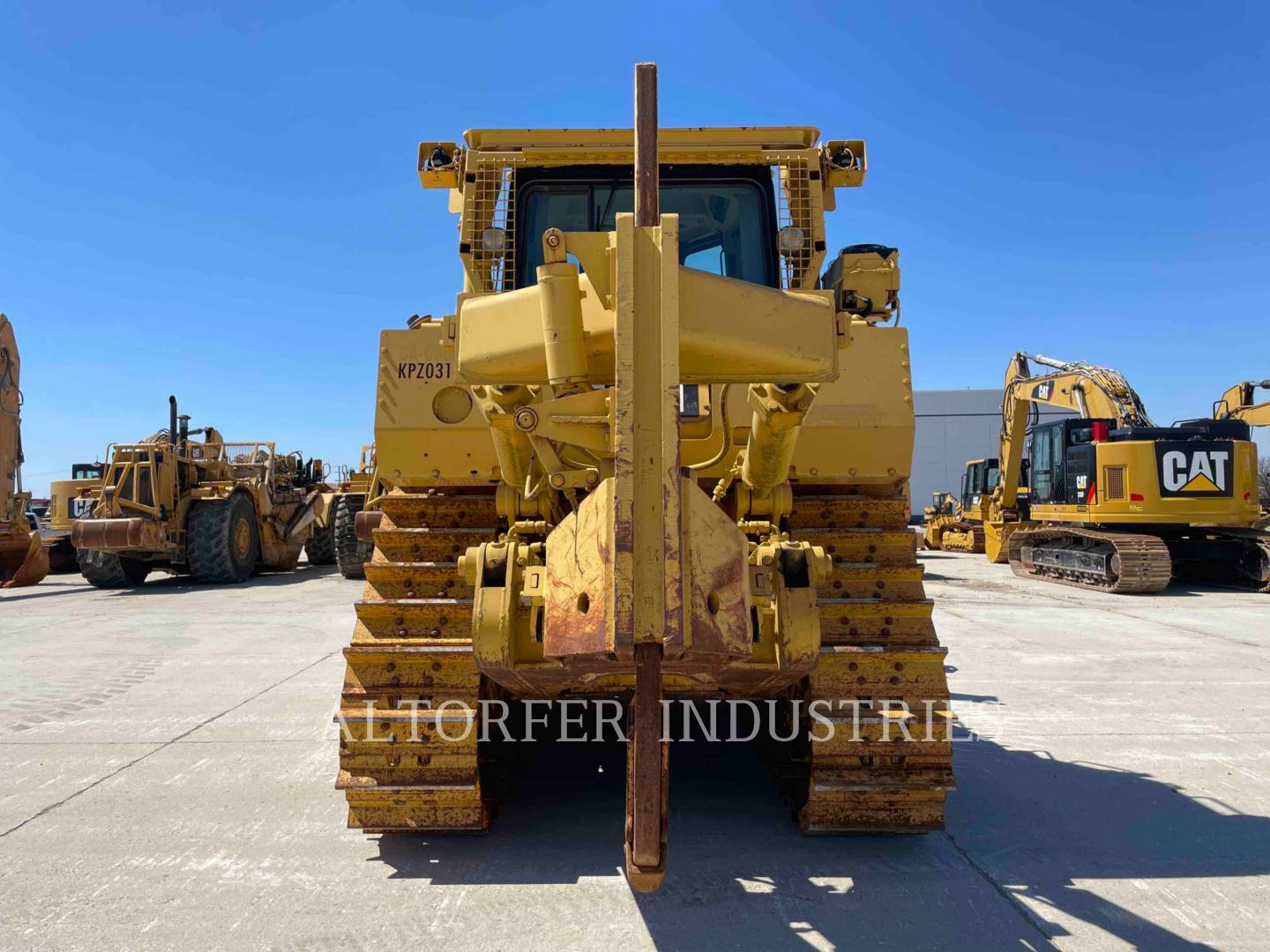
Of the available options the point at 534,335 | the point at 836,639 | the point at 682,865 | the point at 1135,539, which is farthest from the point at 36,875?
the point at 1135,539

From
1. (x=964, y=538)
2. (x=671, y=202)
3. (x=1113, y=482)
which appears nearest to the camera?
(x=671, y=202)

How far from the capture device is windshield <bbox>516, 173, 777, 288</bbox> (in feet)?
13.2

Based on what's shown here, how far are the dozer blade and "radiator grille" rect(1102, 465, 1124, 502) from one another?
56.4 ft

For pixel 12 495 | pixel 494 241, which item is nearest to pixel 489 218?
pixel 494 241

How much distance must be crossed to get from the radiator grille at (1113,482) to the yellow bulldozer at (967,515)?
5006 millimetres

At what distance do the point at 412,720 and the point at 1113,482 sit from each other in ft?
42.3

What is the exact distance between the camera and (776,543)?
110 inches

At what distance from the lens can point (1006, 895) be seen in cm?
295

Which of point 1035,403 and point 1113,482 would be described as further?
point 1035,403

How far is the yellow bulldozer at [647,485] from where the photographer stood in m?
2.12

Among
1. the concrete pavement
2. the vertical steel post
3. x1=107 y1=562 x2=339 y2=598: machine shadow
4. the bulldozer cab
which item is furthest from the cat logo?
x1=107 y1=562 x2=339 y2=598: machine shadow

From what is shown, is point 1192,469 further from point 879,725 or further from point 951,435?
point 951,435

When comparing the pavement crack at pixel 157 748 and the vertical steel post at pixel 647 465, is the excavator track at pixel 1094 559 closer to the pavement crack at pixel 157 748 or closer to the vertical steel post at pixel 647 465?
the pavement crack at pixel 157 748

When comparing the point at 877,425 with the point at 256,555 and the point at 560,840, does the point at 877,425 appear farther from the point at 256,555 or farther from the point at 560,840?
the point at 256,555
